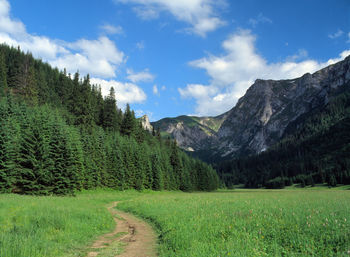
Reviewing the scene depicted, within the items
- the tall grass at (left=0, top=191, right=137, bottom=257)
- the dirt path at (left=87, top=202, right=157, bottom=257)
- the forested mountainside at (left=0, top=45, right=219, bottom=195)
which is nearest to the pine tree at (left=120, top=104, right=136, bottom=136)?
the forested mountainside at (left=0, top=45, right=219, bottom=195)

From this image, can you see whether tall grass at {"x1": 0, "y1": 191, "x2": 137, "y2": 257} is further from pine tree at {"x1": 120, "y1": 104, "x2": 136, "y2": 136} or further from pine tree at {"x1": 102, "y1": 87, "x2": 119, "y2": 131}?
pine tree at {"x1": 120, "y1": 104, "x2": 136, "y2": 136}

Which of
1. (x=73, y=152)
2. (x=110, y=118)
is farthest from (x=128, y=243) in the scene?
(x=110, y=118)

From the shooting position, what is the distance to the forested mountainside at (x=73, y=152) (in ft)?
117

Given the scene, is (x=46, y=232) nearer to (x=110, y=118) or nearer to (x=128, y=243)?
(x=128, y=243)

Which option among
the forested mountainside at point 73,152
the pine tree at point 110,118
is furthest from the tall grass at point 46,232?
the pine tree at point 110,118

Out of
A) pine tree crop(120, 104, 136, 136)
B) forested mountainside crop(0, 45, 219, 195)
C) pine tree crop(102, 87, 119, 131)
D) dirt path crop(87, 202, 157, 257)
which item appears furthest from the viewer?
pine tree crop(120, 104, 136, 136)

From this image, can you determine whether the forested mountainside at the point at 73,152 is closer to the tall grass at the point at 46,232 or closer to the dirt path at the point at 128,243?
the tall grass at the point at 46,232

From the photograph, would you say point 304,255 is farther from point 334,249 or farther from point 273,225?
point 273,225

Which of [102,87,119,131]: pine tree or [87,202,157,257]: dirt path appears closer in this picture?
[87,202,157,257]: dirt path

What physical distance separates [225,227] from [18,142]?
1469 inches

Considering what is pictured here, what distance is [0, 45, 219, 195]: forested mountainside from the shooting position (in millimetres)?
35625

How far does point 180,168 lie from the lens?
93438 millimetres

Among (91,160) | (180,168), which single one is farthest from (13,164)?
(180,168)

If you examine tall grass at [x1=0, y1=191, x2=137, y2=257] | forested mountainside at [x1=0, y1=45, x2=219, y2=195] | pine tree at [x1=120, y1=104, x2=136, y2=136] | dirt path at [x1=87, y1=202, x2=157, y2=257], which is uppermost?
pine tree at [x1=120, y1=104, x2=136, y2=136]
